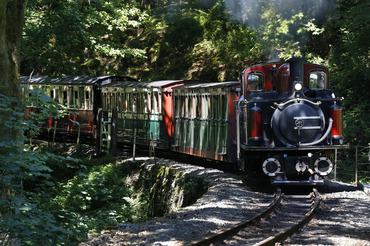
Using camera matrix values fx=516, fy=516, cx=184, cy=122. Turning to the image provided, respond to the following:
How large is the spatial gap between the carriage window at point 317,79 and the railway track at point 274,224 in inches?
112

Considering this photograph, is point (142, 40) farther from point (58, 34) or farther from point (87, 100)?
point (58, 34)

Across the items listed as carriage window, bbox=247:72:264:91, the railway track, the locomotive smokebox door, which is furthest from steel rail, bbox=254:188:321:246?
carriage window, bbox=247:72:264:91

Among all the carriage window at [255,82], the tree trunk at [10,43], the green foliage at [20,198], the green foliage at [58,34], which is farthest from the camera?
the green foliage at [58,34]

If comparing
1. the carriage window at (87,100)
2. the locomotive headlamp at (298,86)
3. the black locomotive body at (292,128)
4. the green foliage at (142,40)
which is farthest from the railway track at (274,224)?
the carriage window at (87,100)

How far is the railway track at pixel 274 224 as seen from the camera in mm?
7148

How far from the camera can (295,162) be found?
11.6 meters

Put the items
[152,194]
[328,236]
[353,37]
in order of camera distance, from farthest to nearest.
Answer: [353,37]
[152,194]
[328,236]

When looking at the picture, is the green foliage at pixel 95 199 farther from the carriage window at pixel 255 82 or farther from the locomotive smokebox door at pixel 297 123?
the carriage window at pixel 255 82

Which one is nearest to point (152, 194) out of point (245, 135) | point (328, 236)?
point (245, 135)

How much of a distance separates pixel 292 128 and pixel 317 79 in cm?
210

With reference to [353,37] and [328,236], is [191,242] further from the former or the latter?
[353,37]

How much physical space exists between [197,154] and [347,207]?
7430 millimetres

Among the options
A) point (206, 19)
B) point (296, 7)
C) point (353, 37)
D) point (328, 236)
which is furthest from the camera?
point (206, 19)

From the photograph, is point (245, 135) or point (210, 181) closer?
point (245, 135)
